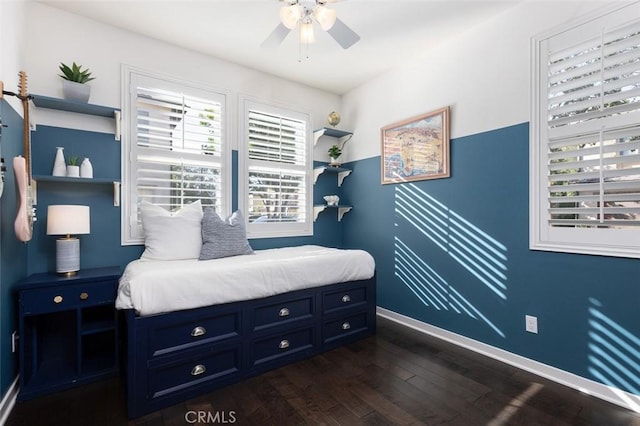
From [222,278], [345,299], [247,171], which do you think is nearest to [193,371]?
[222,278]

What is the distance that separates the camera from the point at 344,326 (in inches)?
109

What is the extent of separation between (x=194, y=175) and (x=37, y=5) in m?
1.72

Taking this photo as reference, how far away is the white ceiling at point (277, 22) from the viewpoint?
2387mm

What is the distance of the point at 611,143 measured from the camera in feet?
6.44

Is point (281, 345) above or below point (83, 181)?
below

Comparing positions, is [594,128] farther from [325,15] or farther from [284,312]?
[284,312]

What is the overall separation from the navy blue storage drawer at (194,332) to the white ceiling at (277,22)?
2415 mm

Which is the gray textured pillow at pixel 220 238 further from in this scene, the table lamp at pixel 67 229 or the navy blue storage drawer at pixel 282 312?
the table lamp at pixel 67 229

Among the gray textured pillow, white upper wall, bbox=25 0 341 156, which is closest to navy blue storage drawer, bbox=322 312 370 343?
the gray textured pillow

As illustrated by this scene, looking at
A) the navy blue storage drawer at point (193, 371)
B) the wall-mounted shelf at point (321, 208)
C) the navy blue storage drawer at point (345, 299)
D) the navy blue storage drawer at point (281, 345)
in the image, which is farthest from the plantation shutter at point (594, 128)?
the navy blue storage drawer at point (193, 371)

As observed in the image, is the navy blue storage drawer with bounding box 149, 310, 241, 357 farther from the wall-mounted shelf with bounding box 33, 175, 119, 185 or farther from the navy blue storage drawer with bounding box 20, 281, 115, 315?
the wall-mounted shelf with bounding box 33, 175, 119, 185

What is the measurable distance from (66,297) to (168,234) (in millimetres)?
799

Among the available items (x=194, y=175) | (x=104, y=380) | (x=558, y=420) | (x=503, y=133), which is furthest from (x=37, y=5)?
(x=558, y=420)

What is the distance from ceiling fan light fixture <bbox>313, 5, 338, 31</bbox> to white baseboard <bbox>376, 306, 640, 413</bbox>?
2.84 m
